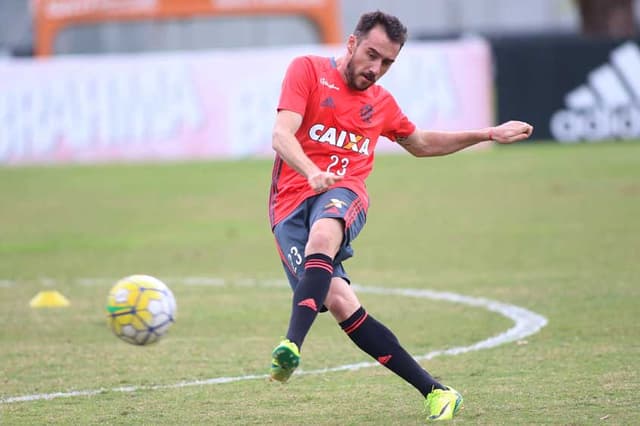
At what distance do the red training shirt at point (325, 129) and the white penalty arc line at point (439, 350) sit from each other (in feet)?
4.05

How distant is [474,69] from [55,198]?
958 centimetres

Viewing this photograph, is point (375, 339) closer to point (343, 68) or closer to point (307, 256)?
point (307, 256)

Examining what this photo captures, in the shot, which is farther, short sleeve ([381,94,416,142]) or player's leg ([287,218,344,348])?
short sleeve ([381,94,416,142])

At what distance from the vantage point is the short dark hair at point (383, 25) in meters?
6.09

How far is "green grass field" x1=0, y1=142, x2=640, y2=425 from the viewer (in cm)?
634

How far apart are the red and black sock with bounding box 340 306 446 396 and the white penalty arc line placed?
47.7 inches

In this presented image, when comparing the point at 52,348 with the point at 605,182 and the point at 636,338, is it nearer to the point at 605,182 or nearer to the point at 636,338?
the point at 636,338

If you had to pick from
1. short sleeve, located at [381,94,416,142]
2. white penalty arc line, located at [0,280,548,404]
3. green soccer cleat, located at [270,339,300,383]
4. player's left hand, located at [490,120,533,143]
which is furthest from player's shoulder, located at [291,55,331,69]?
white penalty arc line, located at [0,280,548,404]

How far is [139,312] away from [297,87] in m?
1.71

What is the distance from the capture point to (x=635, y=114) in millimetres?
25016

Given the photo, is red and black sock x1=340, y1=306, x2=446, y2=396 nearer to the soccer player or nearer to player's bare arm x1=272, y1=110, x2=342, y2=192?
the soccer player

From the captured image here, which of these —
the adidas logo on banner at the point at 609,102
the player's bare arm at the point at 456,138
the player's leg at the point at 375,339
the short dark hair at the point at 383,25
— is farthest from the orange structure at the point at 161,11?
the player's leg at the point at 375,339

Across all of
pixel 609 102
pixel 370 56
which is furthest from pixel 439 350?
pixel 609 102

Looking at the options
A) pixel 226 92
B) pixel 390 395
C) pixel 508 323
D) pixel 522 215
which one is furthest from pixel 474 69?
pixel 390 395
